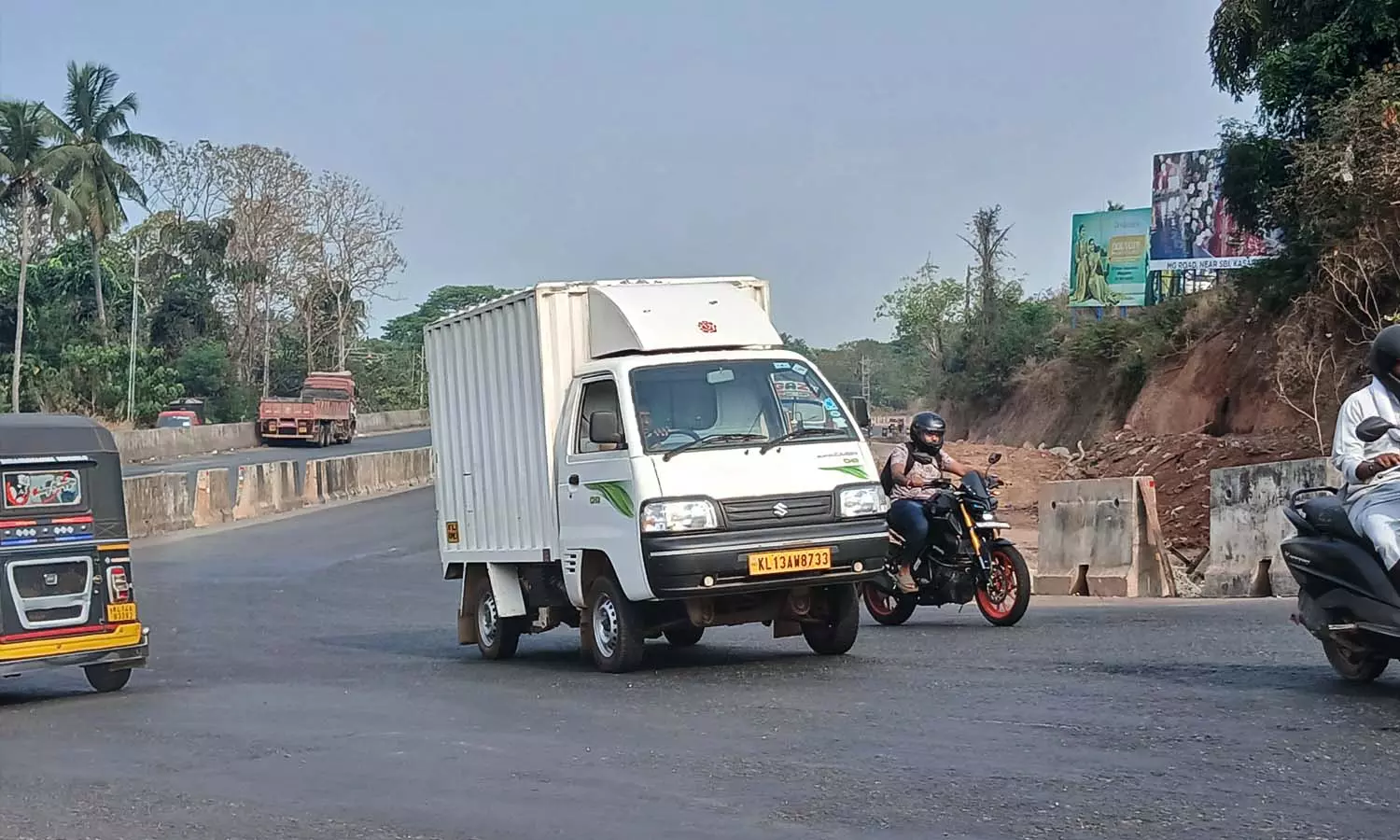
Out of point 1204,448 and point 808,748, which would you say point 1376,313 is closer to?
point 1204,448

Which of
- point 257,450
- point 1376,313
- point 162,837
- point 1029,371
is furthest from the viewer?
point 257,450

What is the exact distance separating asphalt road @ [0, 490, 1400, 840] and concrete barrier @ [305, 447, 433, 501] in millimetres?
26129

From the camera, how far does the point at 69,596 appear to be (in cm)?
1195

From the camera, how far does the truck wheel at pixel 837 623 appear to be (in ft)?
37.0

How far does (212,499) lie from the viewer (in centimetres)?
3406

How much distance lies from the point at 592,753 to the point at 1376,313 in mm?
22274

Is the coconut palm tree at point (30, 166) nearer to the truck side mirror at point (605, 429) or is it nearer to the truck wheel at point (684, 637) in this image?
the truck wheel at point (684, 637)

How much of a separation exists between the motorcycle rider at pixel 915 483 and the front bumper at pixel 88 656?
19.4 ft

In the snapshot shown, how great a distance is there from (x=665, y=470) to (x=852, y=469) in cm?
132

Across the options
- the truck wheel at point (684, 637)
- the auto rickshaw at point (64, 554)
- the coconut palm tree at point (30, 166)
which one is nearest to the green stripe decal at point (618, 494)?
the truck wheel at point (684, 637)

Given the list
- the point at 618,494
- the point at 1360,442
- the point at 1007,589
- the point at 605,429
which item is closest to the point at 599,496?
the point at 618,494

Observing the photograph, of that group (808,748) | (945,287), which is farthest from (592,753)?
(945,287)

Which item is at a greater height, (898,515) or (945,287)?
(945,287)

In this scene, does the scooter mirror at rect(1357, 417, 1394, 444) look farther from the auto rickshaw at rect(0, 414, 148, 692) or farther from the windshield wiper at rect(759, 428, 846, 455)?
the auto rickshaw at rect(0, 414, 148, 692)
